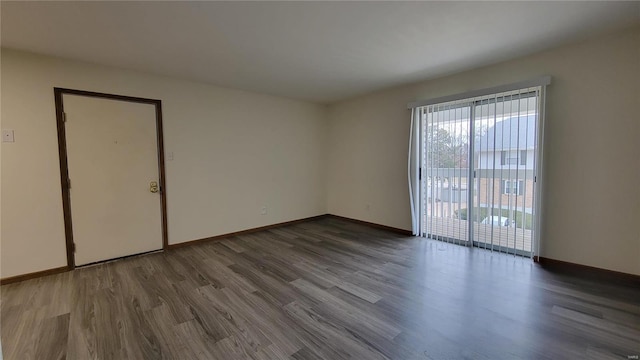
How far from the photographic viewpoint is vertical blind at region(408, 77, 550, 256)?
3.12 metres

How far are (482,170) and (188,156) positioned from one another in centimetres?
407

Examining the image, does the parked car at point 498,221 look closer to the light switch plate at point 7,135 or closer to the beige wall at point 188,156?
the beige wall at point 188,156

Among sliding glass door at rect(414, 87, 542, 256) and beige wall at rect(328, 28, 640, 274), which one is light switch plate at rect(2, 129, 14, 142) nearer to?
sliding glass door at rect(414, 87, 542, 256)

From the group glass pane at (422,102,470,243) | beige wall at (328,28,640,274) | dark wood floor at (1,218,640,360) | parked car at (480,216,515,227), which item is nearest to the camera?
dark wood floor at (1,218,640,360)

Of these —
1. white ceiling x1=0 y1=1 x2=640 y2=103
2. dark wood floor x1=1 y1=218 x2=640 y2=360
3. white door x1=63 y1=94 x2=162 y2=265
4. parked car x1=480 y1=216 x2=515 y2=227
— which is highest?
white ceiling x1=0 y1=1 x2=640 y2=103

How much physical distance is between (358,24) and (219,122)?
8.80 feet

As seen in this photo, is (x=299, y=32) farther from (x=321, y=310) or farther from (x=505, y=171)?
(x=505, y=171)

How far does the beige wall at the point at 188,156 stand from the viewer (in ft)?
9.23

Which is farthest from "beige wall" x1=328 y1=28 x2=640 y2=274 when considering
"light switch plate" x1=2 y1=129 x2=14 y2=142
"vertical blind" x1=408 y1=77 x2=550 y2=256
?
"light switch plate" x1=2 y1=129 x2=14 y2=142

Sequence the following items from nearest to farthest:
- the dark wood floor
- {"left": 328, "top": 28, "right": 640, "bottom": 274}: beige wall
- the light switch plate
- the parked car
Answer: the dark wood floor → {"left": 328, "top": 28, "right": 640, "bottom": 274}: beige wall → the light switch plate → the parked car

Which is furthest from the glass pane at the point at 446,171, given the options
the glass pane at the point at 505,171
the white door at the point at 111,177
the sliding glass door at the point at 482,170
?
the white door at the point at 111,177

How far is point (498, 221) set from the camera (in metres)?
3.40

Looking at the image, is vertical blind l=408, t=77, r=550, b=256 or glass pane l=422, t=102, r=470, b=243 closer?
vertical blind l=408, t=77, r=550, b=256

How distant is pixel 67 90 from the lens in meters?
3.03
